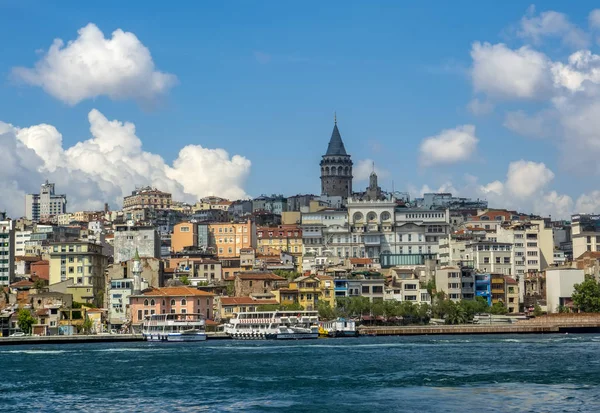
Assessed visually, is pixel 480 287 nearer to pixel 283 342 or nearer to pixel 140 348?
pixel 283 342

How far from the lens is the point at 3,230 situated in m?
110

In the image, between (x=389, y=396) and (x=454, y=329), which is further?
(x=454, y=329)

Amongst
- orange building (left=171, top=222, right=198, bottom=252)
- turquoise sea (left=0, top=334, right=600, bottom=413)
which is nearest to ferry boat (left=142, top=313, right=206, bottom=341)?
turquoise sea (left=0, top=334, right=600, bottom=413)

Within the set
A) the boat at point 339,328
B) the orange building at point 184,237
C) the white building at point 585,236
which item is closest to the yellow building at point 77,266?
the boat at point 339,328

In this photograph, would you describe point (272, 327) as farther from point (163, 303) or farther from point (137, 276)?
point (137, 276)

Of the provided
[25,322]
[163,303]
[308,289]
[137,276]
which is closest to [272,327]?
[163,303]

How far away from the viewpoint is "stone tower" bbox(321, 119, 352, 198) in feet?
615

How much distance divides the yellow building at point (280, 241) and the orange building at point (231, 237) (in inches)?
58.0

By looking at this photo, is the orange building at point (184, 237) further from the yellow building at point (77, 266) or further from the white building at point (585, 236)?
the white building at point (585, 236)

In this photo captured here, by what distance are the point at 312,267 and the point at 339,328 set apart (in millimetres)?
34650

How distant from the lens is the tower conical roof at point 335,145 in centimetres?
18925

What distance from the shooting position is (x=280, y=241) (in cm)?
14025

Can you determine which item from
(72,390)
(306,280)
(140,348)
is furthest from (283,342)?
(72,390)

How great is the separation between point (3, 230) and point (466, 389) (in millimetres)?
72996
